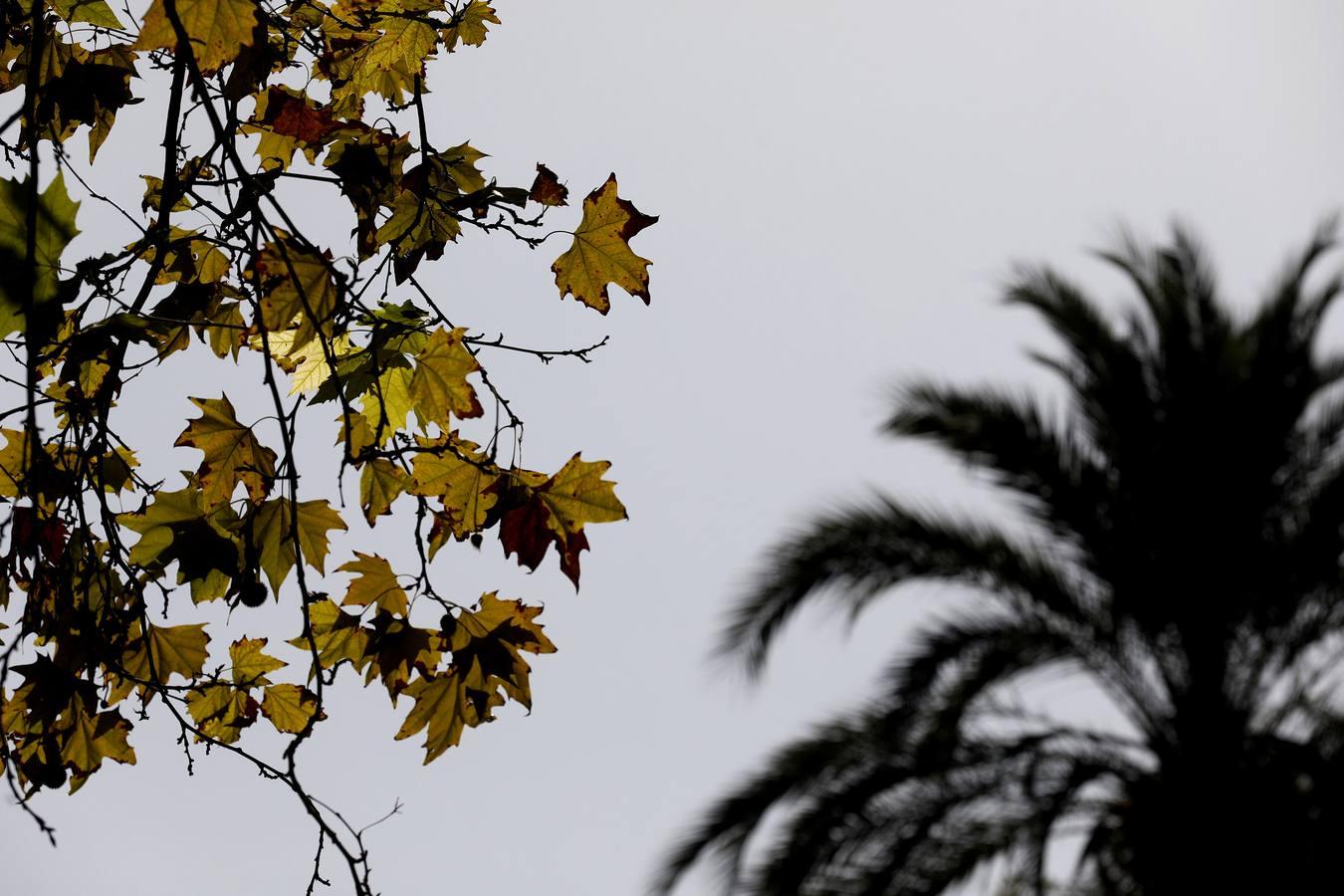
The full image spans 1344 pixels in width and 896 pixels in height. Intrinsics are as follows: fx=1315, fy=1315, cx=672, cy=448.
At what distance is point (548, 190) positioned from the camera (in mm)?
1790

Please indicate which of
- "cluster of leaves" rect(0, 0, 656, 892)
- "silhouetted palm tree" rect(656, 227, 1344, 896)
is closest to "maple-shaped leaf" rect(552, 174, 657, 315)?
"cluster of leaves" rect(0, 0, 656, 892)

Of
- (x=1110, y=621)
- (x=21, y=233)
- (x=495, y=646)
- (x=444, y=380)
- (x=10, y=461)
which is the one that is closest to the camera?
(x=21, y=233)

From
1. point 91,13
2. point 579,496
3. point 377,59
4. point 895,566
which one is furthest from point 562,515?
point 895,566

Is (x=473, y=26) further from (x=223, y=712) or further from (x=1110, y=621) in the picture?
(x=1110, y=621)

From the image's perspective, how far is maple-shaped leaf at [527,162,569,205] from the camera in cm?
179

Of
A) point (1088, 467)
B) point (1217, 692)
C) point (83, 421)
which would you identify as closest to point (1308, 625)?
point (1217, 692)

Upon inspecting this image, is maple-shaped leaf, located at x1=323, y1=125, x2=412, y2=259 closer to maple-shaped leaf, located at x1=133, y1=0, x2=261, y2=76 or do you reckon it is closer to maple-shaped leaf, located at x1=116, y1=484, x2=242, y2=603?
maple-shaped leaf, located at x1=133, y1=0, x2=261, y2=76

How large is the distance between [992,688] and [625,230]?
5089 mm

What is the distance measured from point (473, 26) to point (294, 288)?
66 centimetres

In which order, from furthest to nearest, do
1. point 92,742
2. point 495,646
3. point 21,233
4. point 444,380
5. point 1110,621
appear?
point 1110,621, point 92,742, point 444,380, point 495,646, point 21,233

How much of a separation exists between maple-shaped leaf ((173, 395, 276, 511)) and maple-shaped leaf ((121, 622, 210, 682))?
24 cm

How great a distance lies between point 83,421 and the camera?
178 centimetres

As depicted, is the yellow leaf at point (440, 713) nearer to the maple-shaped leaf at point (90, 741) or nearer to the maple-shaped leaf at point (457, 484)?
the maple-shaped leaf at point (457, 484)

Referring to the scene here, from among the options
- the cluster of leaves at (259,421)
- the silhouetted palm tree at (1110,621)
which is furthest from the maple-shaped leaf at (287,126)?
the silhouetted palm tree at (1110,621)
